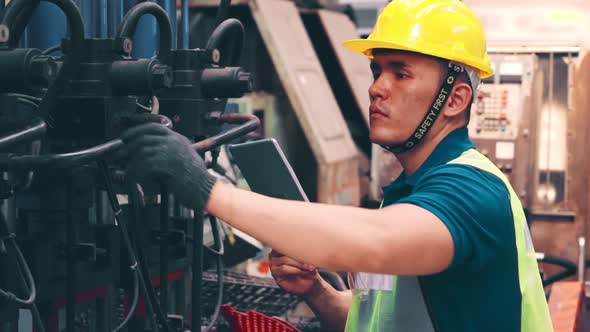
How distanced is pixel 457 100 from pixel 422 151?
138 mm

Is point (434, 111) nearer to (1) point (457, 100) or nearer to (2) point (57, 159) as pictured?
(1) point (457, 100)

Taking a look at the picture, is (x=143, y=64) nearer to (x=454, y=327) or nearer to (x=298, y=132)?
(x=454, y=327)

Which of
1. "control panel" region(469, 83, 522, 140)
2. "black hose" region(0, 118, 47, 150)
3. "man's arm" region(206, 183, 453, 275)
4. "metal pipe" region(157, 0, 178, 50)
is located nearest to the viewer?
"man's arm" region(206, 183, 453, 275)

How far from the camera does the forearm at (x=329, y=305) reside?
2.12m

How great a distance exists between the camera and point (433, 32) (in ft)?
5.93

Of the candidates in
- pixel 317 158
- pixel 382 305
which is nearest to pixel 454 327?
pixel 382 305

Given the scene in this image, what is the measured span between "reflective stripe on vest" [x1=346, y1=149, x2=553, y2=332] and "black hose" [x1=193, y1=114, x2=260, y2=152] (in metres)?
0.45

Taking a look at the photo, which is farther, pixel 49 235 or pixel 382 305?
pixel 49 235

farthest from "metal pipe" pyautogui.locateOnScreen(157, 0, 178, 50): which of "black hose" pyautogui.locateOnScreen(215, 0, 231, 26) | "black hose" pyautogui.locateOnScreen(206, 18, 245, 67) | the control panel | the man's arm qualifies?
the control panel

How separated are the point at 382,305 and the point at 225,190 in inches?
22.7

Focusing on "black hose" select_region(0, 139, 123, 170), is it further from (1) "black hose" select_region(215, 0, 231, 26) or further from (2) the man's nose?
(1) "black hose" select_region(215, 0, 231, 26)

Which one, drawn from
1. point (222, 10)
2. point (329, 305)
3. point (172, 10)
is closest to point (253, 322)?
point (329, 305)

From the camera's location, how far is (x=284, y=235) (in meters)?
1.44

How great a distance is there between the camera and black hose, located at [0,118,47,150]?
5.12ft
